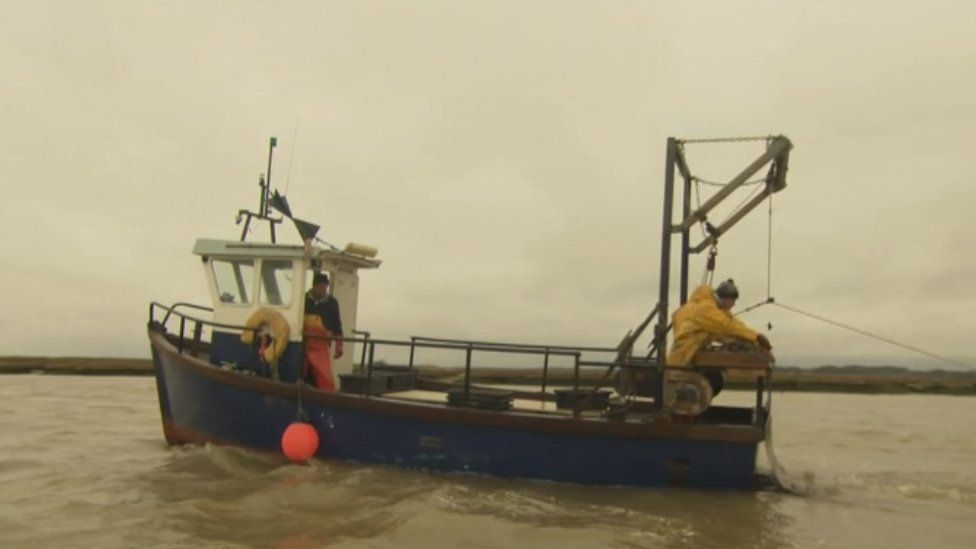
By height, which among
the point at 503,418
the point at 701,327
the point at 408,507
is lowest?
the point at 408,507

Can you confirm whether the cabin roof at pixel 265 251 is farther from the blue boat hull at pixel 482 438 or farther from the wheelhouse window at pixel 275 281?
the blue boat hull at pixel 482 438

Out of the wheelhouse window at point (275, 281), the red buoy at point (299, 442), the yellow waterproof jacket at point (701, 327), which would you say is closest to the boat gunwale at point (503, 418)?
the red buoy at point (299, 442)

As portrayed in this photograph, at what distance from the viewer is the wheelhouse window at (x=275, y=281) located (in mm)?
9703

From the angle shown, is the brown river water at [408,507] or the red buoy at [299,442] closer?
the brown river water at [408,507]

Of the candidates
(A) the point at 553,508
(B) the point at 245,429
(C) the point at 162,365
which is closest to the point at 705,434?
(A) the point at 553,508

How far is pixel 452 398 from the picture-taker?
8555mm

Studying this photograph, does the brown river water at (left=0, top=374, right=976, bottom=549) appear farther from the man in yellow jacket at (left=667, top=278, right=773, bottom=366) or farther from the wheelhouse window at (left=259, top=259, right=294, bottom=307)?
the wheelhouse window at (left=259, top=259, right=294, bottom=307)

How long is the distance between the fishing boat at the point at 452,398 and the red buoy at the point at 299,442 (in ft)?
0.51

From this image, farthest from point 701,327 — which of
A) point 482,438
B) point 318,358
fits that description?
point 318,358

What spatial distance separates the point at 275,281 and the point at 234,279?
0.62 meters

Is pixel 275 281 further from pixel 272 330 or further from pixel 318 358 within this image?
pixel 318 358

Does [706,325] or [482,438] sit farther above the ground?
[706,325]

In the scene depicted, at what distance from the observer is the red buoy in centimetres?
845

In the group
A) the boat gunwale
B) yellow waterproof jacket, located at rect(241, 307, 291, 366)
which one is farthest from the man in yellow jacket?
yellow waterproof jacket, located at rect(241, 307, 291, 366)
